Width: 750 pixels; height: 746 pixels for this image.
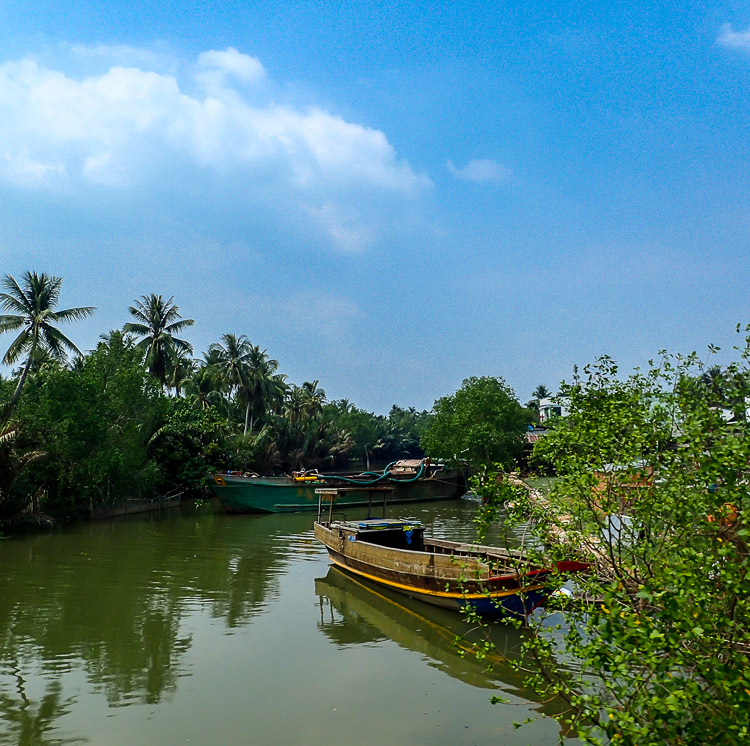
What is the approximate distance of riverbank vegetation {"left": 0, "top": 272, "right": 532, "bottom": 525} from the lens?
1045 inches

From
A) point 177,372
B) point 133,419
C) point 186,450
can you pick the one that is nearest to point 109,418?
point 133,419

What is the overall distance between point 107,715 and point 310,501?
26.8 meters

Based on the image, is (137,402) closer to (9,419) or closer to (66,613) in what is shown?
(9,419)

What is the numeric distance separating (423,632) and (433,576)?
121 centimetres

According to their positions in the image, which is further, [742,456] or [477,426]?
[477,426]

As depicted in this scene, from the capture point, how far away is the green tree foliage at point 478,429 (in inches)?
1642

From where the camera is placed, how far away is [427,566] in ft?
42.1

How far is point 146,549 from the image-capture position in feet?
70.0

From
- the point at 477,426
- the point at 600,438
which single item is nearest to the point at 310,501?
the point at 477,426

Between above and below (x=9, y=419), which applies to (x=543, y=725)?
below

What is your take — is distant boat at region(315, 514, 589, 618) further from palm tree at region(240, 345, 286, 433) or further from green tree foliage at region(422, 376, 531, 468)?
palm tree at region(240, 345, 286, 433)

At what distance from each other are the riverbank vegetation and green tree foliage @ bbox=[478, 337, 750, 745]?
23844 millimetres

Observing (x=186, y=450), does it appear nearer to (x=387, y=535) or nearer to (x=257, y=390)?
(x=257, y=390)

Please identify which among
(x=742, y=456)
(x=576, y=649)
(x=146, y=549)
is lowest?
(x=146, y=549)
